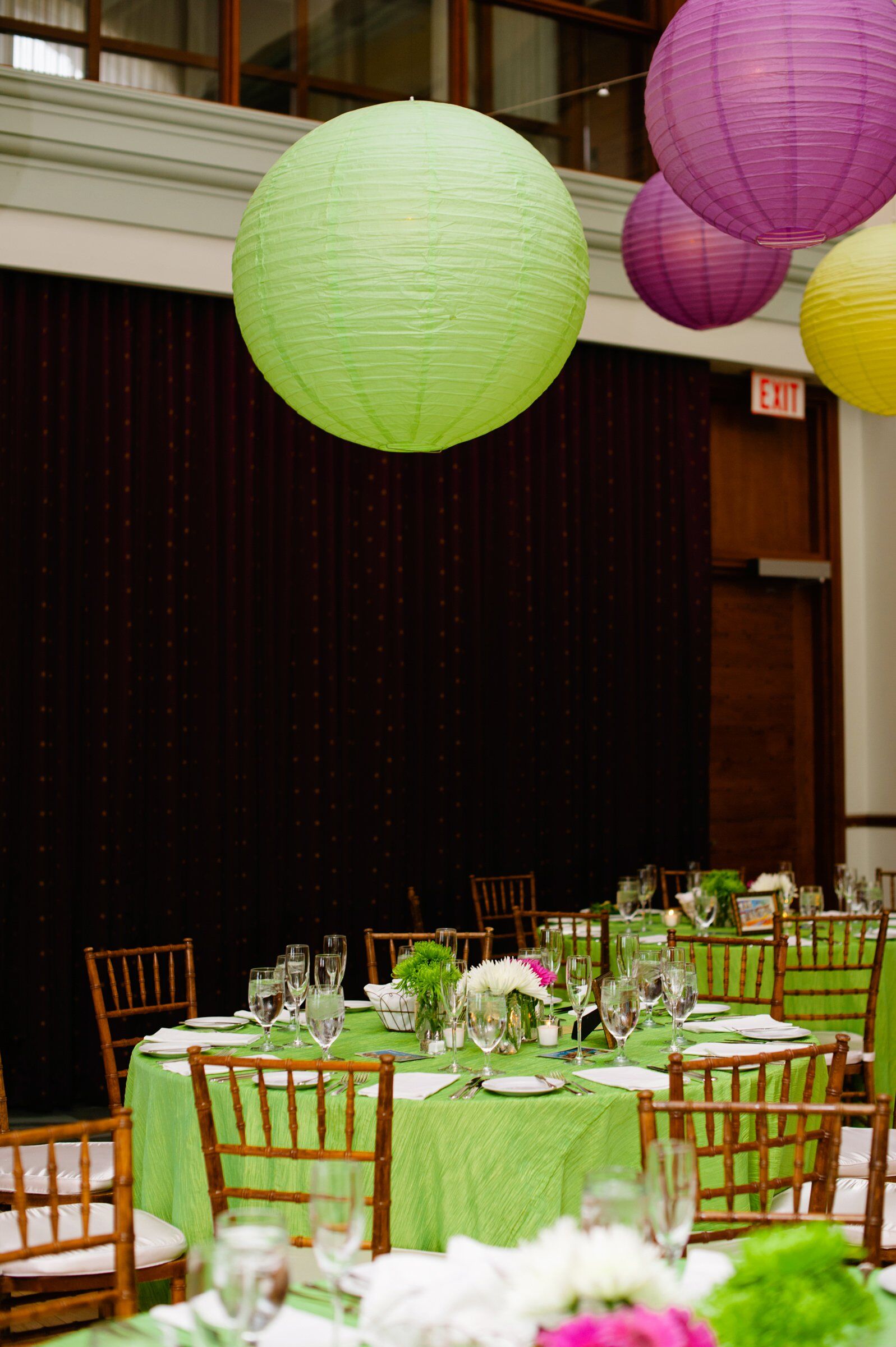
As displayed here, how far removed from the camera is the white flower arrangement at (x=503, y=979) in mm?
2996

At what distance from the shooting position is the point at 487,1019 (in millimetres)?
2723

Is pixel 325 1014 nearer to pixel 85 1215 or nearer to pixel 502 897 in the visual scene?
pixel 85 1215

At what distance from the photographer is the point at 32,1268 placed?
8.62 feet

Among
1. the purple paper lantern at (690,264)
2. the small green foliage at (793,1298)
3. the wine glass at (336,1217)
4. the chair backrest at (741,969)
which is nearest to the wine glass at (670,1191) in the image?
the small green foliage at (793,1298)

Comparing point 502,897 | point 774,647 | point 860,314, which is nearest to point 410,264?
point 860,314

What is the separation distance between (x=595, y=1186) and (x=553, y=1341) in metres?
0.30

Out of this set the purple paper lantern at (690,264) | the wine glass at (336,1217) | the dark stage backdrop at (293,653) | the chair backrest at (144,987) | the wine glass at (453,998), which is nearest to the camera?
the wine glass at (336,1217)

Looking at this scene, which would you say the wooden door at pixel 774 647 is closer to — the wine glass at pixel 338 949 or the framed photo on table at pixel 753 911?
the framed photo on table at pixel 753 911

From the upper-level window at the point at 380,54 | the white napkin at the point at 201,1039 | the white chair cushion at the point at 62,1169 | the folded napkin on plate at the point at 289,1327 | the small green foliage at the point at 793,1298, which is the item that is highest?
the upper-level window at the point at 380,54

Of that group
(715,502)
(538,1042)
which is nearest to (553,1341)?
(538,1042)

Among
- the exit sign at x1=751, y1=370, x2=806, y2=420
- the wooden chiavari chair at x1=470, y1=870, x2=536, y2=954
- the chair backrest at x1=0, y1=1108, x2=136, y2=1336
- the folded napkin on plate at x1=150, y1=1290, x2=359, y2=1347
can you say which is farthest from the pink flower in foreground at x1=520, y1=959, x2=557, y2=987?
the exit sign at x1=751, y1=370, x2=806, y2=420

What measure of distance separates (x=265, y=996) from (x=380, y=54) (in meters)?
5.26

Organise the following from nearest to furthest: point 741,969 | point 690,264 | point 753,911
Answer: point 741,969 < point 690,264 < point 753,911

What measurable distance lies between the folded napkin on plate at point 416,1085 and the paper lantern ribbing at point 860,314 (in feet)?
7.38
